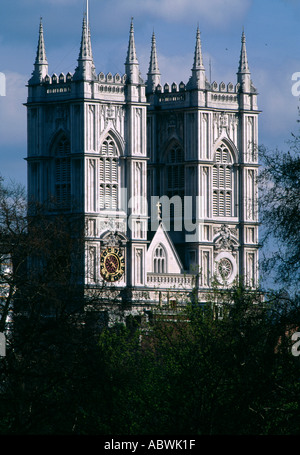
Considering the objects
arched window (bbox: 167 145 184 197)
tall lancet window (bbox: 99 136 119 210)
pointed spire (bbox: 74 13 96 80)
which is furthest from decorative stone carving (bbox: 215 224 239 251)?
pointed spire (bbox: 74 13 96 80)

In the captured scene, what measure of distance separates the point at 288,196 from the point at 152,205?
2783 inches

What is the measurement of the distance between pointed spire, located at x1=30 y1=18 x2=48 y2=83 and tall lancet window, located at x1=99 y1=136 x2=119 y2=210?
5792 mm

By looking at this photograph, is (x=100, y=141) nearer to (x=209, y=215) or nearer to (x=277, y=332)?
(x=209, y=215)

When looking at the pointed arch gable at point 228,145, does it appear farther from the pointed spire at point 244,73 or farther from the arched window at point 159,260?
the arched window at point 159,260

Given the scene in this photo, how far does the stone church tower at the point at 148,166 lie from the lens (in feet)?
344

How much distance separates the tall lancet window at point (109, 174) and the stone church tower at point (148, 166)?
0.19 feet

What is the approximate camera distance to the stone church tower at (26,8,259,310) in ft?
344

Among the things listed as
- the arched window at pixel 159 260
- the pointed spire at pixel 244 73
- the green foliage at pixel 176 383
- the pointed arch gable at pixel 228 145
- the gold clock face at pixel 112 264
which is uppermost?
the pointed spire at pixel 244 73

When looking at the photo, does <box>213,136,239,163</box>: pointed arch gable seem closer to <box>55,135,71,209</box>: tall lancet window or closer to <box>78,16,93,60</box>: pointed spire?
<box>55,135,71,209</box>: tall lancet window

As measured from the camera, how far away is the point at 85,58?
105438 mm

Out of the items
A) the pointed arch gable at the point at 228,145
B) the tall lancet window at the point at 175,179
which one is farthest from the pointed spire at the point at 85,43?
the pointed arch gable at the point at 228,145

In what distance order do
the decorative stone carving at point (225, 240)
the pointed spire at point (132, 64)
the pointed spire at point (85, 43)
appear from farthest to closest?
the decorative stone carving at point (225, 240) → the pointed spire at point (132, 64) → the pointed spire at point (85, 43)

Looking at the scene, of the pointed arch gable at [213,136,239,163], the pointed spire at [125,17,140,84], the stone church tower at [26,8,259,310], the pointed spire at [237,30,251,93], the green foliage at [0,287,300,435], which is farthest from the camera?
the pointed spire at [237,30,251,93]

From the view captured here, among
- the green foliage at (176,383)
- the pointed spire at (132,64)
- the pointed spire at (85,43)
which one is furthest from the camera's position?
the pointed spire at (132,64)
